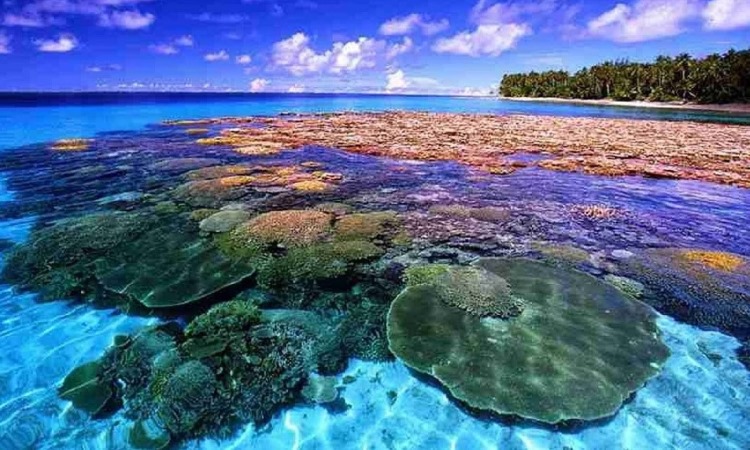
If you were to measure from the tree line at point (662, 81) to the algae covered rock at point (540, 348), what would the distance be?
119 meters

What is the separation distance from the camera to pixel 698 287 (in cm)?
979

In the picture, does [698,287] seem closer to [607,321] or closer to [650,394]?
[607,321]

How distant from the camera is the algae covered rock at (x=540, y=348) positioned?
623cm

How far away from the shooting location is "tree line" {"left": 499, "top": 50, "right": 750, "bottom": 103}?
9712 centimetres

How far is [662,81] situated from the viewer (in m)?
118

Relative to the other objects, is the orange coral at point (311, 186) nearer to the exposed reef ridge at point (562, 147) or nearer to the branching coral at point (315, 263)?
the branching coral at point (315, 263)

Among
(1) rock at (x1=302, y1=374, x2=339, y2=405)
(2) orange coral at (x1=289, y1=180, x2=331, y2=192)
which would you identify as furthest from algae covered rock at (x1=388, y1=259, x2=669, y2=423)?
(2) orange coral at (x1=289, y1=180, x2=331, y2=192)

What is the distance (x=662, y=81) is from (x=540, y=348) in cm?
14242

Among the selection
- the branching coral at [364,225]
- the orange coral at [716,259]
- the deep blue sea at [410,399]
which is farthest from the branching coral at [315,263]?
the orange coral at [716,259]

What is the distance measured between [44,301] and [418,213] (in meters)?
11.0

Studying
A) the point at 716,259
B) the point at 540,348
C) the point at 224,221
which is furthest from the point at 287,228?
the point at 716,259

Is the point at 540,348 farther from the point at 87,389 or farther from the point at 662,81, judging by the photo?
the point at 662,81

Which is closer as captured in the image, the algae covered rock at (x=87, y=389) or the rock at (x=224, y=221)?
the algae covered rock at (x=87, y=389)

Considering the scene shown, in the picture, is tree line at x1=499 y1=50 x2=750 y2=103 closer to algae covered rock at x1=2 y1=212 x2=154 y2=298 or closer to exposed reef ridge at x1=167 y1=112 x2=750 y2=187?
exposed reef ridge at x1=167 y1=112 x2=750 y2=187
